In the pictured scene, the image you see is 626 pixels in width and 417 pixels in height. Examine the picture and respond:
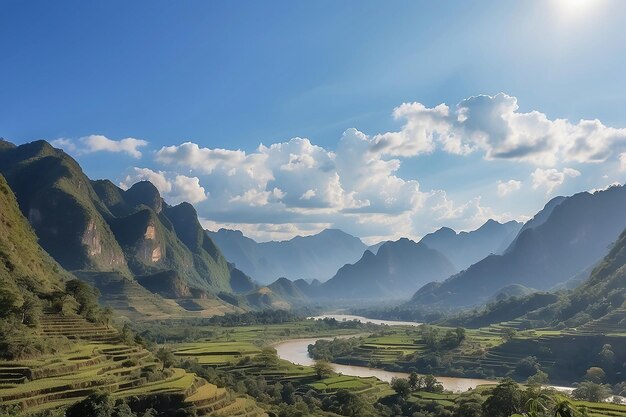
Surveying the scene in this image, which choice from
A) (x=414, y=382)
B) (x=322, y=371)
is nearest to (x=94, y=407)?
(x=414, y=382)

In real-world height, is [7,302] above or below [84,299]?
above

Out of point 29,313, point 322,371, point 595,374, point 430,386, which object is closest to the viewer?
point 29,313

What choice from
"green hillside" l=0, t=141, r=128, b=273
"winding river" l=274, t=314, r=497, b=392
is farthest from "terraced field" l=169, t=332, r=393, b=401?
"green hillside" l=0, t=141, r=128, b=273

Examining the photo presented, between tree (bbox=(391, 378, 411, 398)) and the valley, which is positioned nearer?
the valley

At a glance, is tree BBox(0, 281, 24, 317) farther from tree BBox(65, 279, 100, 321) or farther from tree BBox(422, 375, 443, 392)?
tree BBox(422, 375, 443, 392)

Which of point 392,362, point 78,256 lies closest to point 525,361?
point 392,362

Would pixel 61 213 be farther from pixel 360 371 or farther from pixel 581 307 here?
pixel 581 307
